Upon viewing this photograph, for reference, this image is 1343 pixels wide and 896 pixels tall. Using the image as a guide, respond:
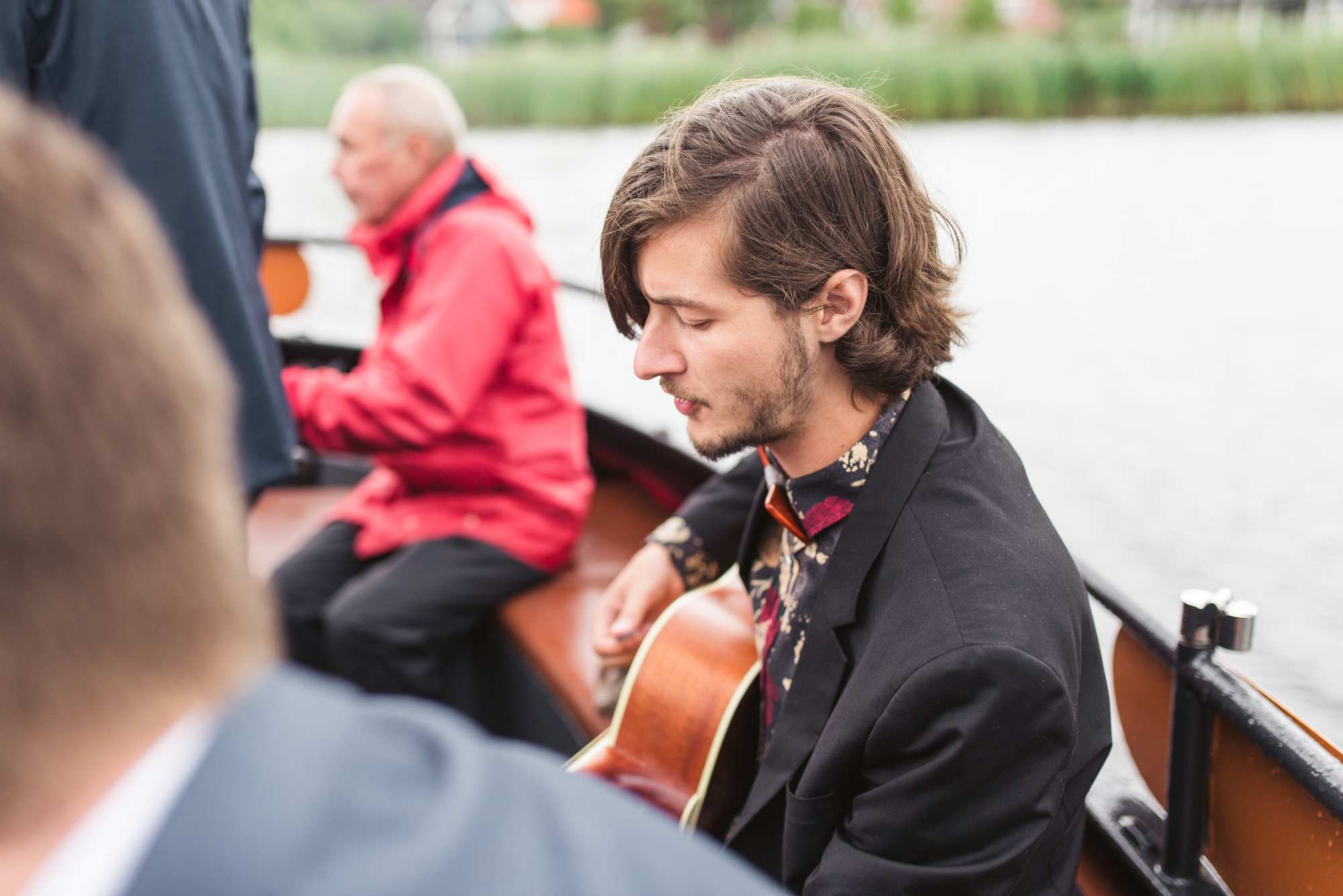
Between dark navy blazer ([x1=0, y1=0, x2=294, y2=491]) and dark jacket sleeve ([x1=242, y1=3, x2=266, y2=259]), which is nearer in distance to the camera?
dark navy blazer ([x1=0, y1=0, x2=294, y2=491])

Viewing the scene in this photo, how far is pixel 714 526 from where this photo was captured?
2270 millimetres

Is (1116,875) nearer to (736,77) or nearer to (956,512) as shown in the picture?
(956,512)

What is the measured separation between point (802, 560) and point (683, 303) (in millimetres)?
394

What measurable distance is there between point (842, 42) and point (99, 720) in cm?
3575

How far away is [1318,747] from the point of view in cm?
136

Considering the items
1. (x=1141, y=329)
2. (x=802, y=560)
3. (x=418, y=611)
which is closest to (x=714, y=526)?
(x=802, y=560)

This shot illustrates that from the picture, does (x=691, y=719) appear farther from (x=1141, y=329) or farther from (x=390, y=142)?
(x=1141, y=329)

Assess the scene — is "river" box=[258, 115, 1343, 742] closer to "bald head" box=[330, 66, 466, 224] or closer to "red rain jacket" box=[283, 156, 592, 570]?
"red rain jacket" box=[283, 156, 592, 570]

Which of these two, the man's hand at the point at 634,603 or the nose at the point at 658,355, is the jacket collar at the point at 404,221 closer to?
the man's hand at the point at 634,603

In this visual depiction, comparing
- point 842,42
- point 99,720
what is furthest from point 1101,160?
point 99,720

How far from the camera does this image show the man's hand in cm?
220

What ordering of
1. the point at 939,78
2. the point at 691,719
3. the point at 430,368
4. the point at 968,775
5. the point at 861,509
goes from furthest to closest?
the point at 939,78, the point at 430,368, the point at 691,719, the point at 861,509, the point at 968,775

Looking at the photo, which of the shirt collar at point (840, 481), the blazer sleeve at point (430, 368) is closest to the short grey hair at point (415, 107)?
the blazer sleeve at point (430, 368)

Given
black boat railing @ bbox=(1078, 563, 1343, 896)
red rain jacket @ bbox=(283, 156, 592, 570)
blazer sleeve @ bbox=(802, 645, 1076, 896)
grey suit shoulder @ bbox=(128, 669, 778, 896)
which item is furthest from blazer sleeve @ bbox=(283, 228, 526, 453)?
grey suit shoulder @ bbox=(128, 669, 778, 896)
